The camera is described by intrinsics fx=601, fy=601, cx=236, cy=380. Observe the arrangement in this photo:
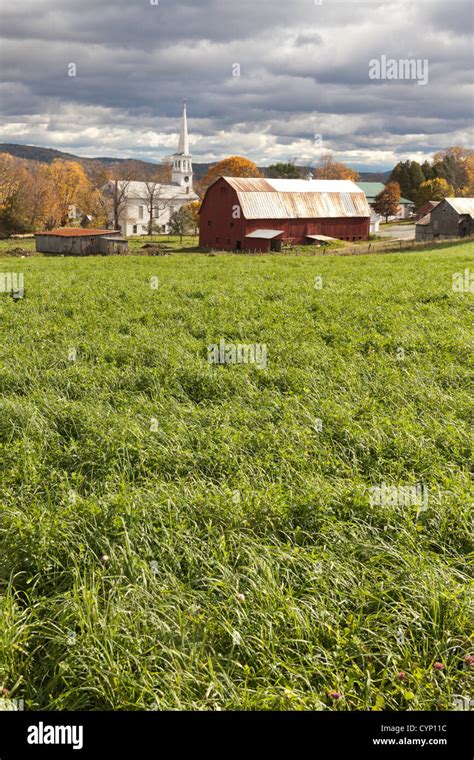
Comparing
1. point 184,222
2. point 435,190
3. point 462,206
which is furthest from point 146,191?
point 462,206

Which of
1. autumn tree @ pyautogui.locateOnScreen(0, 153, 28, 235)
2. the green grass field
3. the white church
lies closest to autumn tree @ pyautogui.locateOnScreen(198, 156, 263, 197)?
the white church

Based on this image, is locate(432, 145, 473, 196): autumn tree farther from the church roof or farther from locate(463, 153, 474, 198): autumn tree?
the church roof

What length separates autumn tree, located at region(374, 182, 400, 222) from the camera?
105m

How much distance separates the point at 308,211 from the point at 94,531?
52.6 m

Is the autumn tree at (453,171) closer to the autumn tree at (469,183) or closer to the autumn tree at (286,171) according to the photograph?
the autumn tree at (469,183)

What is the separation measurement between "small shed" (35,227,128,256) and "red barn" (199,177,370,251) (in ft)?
33.2

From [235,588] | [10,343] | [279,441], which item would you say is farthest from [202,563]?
[10,343]

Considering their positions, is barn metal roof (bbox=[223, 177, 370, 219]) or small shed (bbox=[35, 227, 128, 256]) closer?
small shed (bbox=[35, 227, 128, 256])

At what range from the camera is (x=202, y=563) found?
4496 mm

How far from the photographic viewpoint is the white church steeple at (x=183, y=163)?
122m

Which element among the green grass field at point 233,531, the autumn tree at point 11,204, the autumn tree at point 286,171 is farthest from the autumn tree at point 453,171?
the green grass field at point 233,531

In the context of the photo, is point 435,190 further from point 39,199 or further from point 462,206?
point 39,199

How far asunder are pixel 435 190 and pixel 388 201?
9011mm

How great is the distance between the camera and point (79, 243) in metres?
46.7
